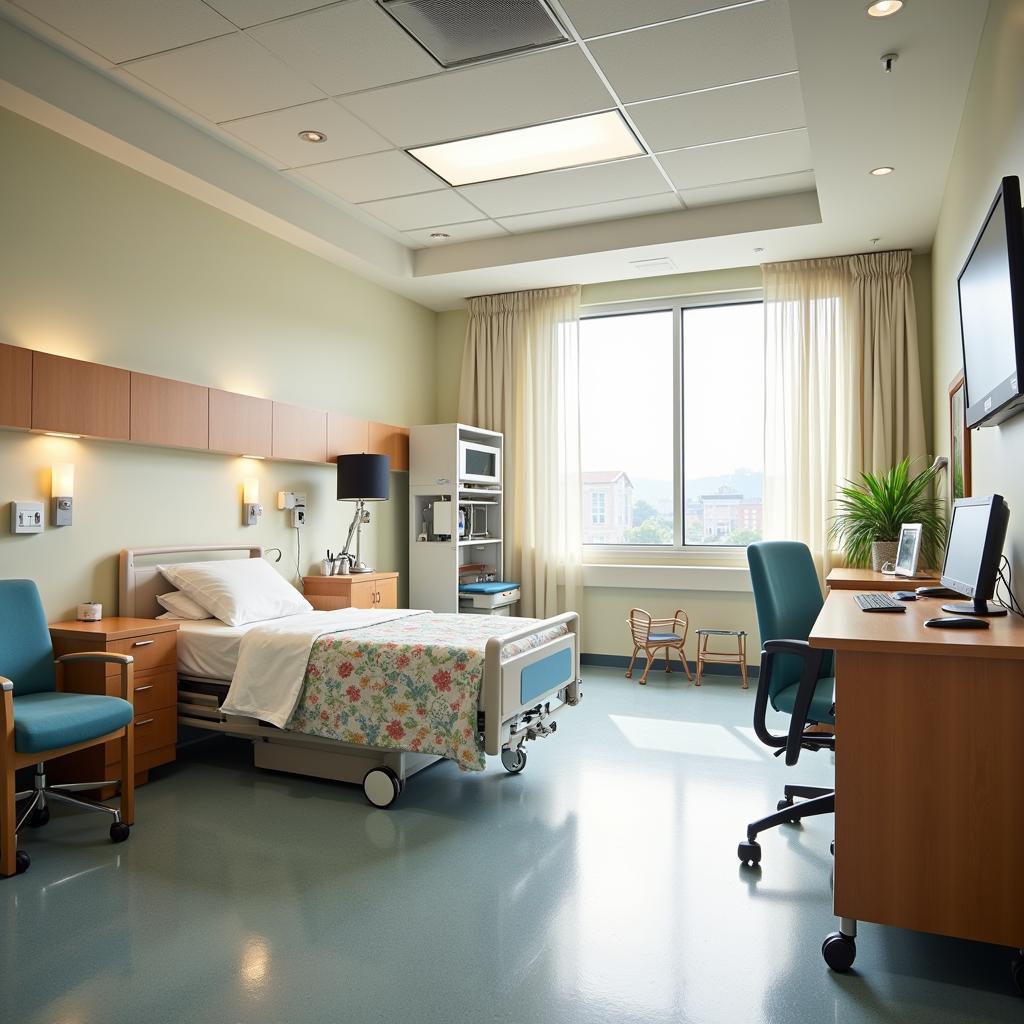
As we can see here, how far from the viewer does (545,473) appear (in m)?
6.86

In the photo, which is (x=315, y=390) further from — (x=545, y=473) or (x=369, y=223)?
(x=545, y=473)

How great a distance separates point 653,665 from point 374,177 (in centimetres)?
425

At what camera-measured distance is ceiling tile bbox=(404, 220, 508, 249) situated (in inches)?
231

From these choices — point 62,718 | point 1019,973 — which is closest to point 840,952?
point 1019,973

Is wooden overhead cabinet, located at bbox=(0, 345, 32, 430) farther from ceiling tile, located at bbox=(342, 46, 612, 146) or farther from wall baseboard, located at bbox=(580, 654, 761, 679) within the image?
wall baseboard, located at bbox=(580, 654, 761, 679)

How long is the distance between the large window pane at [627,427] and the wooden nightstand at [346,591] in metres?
2.11

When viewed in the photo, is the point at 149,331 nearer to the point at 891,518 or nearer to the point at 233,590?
the point at 233,590

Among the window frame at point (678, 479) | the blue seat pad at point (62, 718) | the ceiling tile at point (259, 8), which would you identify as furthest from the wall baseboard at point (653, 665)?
the ceiling tile at point (259, 8)

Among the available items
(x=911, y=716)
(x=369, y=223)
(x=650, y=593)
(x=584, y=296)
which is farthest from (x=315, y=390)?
(x=911, y=716)

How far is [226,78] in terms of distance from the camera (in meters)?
3.83

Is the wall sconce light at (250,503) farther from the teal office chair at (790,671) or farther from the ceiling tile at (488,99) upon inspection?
the teal office chair at (790,671)

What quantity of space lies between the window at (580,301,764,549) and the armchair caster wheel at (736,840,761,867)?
3.73 metres

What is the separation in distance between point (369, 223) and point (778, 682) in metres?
4.31

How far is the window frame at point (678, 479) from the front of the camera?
649 cm
